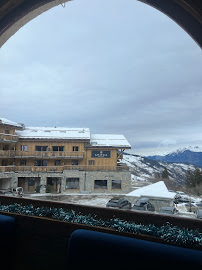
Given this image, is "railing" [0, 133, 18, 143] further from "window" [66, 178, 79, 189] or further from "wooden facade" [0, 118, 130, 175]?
"window" [66, 178, 79, 189]

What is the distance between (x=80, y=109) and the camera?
7.08 m

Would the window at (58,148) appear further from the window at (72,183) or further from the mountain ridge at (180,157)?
the mountain ridge at (180,157)

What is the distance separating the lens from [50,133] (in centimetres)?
970

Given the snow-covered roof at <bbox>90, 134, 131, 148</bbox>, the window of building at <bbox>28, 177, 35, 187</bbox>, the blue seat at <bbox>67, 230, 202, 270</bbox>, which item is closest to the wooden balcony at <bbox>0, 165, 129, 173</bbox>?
the window of building at <bbox>28, 177, 35, 187</bbox>

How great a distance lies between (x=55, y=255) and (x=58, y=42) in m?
3.19

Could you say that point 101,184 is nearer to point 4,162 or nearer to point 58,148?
point 58,148

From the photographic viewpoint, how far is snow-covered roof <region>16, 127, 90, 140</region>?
9.51m

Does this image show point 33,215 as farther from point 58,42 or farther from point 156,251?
point 58,42

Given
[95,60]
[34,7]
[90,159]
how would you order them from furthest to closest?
[90,159], [95,60], [34,7]

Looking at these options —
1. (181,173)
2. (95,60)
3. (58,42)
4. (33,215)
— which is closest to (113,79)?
(95,60)

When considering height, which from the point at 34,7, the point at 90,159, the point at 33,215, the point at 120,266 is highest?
the point at 34,7

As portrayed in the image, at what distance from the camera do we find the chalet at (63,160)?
29.9ft

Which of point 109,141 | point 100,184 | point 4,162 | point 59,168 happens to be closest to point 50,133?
point 59,168

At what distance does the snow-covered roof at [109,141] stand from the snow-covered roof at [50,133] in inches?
24.2
